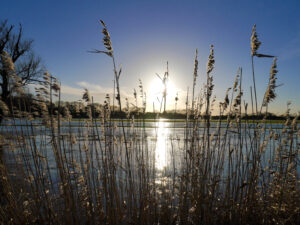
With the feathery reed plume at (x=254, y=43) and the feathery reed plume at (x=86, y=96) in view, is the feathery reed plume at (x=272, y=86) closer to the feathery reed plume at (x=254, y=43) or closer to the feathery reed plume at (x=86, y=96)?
the feathery reed plume at (x=254, y=43)

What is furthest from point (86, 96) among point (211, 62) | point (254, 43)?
point (254, 43)

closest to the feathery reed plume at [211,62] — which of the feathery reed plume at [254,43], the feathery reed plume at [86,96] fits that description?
the feathery reed plume at [254,43]

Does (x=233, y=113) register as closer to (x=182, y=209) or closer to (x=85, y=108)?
(x=182, y=209)

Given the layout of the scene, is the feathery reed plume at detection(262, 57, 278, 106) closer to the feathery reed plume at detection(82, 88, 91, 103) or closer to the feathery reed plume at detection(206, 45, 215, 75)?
the feathery reed plume at detection(206, 45, 215, 75)

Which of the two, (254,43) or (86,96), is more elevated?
(254,43)

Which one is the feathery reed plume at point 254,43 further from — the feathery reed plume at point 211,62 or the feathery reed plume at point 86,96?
the feathery reed plume at point 86,96

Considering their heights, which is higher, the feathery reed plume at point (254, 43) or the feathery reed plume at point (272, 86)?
the feathery reed plume at point (254, 43)

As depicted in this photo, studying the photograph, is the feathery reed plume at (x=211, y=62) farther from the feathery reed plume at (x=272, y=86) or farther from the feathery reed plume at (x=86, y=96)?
the feathery reed plume at (x=86, y=96)

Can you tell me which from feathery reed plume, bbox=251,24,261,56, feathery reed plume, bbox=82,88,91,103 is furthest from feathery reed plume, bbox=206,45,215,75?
feathery reed plume, bbox=82,88,91,103

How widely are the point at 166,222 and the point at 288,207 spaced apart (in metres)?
1.78

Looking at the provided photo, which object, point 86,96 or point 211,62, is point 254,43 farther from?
point 86,96

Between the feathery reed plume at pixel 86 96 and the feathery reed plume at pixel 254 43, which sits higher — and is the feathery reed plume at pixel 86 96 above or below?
below

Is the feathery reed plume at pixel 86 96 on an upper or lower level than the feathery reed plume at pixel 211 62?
lower

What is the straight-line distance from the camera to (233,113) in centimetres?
267
